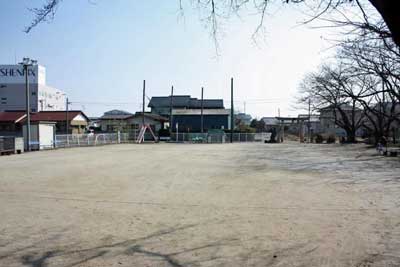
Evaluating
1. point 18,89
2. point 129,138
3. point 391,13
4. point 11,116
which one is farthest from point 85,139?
point 391,13

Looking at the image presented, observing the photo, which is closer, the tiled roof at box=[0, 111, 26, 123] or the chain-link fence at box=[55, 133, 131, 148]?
the chain-link fence at box=[55, 133, 131, 148]

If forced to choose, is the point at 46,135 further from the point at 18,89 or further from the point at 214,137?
the point at 18,89

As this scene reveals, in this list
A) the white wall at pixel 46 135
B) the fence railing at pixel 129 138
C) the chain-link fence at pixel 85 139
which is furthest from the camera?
the fence railing at pixel 129 138

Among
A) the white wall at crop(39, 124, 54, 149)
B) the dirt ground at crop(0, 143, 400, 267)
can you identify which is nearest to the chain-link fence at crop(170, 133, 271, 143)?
the white wall at crop(39, 124, 54, 149)

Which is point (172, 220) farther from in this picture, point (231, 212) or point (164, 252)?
point (164, 252)

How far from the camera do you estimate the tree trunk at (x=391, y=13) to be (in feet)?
8.94

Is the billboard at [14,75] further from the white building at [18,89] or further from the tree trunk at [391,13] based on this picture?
the tree trunk at [391,13]

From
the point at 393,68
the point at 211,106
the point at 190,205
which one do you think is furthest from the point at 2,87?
the point at 190,205

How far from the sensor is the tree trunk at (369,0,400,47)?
272 centimetres

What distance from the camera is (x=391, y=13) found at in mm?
2764

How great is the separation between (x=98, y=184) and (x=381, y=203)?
8.08m

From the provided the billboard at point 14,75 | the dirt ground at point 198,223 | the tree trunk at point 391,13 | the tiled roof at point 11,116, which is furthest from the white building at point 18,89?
Result: the tree trunk at point 391,13

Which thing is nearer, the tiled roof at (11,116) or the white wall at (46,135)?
the white wall at (46,135)

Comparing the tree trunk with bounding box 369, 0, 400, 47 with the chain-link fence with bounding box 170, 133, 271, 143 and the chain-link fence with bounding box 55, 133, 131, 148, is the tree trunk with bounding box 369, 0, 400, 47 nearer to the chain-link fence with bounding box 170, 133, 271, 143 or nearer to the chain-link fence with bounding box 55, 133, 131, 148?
the chain-link fence with bounding box 55, 133, 131, 148
